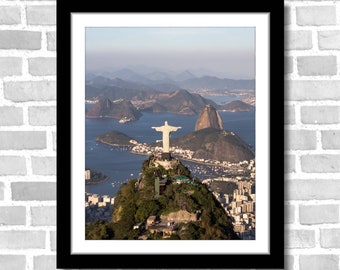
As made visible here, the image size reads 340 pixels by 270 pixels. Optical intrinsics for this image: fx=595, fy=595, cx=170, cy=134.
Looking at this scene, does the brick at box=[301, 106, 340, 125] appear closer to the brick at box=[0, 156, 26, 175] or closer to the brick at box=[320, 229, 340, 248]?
the brick at box=[320, 229, 340, 248]

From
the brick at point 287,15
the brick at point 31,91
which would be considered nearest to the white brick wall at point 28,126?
the brick at point 31,91

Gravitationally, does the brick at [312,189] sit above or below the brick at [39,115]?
below

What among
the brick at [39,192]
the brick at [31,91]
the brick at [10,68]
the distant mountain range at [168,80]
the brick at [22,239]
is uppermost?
the brick at [10,68]

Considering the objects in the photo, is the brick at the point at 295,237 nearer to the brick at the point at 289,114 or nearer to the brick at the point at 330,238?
the brick at the point at 330,238

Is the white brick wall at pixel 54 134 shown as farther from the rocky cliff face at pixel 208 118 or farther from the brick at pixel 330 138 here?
the rocky cliff face at pixel 208 118

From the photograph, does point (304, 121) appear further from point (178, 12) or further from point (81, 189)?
point (81, 189)

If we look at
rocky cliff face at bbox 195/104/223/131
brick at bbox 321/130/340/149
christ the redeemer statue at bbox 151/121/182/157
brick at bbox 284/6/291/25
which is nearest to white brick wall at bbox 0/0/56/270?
christ the redeemer statue at bbox 151/121/182/157

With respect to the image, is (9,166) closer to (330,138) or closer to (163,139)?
(163,139)
